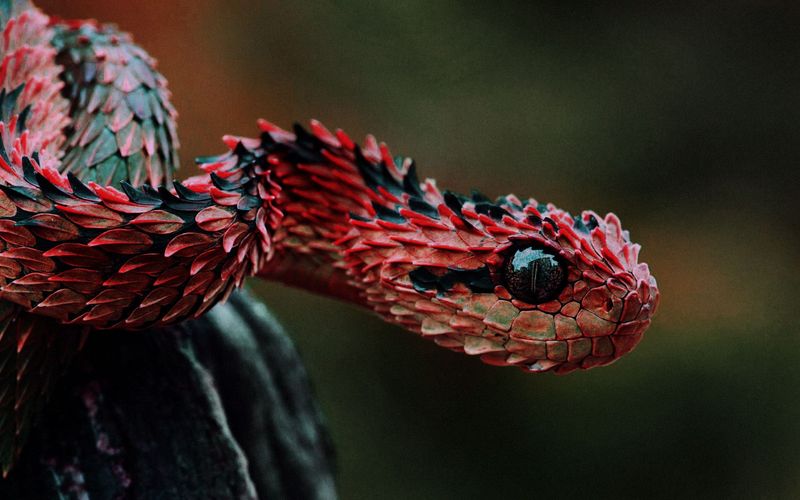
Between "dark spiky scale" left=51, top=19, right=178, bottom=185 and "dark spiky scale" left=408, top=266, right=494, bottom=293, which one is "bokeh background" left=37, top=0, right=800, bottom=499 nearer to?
"dark spiky scale" left=51, top=19, right=178, bottom=185

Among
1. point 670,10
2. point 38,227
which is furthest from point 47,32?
point 670,10

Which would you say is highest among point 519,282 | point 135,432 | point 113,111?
point 113,111

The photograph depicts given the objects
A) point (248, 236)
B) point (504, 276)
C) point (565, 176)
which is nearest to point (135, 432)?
point (248, 236)

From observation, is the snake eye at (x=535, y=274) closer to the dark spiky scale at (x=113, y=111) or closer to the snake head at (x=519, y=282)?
→ the snake head at (x=519, y=282)

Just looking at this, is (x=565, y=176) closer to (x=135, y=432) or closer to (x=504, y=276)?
(x=504, y=276)

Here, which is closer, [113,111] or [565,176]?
[113,111]

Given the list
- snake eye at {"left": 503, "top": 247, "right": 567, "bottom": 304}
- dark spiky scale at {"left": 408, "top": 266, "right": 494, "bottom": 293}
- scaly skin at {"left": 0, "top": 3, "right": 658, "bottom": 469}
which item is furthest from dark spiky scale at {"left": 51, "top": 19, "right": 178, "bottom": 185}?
snake eye at {"left": 503, "top": 247, "right": 567, "bottom": 304}

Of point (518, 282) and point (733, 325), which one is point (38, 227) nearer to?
point (518, 282)
